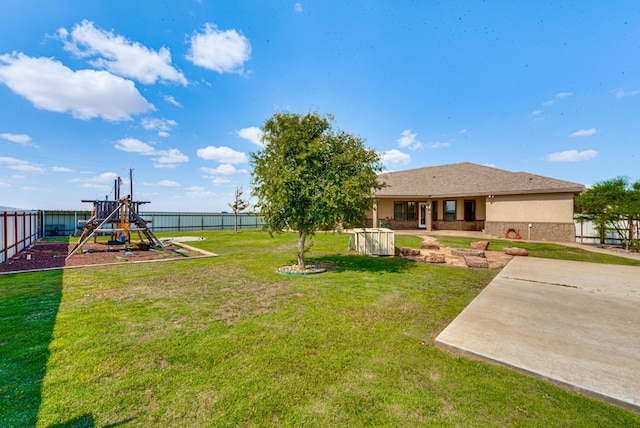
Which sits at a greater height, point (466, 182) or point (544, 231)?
point (466, 182)

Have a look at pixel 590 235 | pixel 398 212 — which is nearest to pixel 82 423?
pixel 590 235

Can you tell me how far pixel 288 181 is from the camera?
711cm

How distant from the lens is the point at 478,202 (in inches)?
784

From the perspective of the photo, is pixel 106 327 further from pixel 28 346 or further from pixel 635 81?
pixel 635 81

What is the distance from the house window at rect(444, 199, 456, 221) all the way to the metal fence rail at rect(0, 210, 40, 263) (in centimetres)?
2453

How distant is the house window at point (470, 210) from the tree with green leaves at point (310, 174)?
15877 mm

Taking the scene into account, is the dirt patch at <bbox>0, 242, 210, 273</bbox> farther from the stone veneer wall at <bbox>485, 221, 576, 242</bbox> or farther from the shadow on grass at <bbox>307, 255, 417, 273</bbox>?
the stone veneer wall at <bbox>485, 221, 576, 242</bbox>

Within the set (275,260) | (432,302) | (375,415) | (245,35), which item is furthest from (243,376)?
(245,35)

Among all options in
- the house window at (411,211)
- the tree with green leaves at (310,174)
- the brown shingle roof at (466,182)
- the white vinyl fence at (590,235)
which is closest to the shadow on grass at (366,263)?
the tree with green leaves at (310,174)

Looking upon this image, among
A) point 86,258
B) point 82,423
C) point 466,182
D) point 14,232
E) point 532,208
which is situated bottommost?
point 82,423

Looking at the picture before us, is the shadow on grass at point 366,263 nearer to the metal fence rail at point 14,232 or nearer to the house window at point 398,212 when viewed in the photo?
the metal fence rail at point 14,232

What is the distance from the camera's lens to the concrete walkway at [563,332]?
2695 mm

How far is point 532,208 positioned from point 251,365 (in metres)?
19.3

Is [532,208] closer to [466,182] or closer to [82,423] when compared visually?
[466,182]
